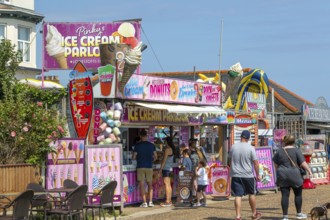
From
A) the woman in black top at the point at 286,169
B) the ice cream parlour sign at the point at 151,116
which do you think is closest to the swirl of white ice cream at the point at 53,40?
the ice cream parlour sign at the point at 151,116

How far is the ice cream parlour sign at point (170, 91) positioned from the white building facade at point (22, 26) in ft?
71.3

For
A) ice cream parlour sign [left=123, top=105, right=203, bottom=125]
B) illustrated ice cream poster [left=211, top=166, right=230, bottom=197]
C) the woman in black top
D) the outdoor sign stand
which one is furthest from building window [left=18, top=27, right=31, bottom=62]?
the woman in black top

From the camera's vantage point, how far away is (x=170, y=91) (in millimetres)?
18953

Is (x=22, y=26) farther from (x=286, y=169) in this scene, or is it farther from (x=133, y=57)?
(x=286, y=169)

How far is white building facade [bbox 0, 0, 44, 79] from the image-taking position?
42094mm

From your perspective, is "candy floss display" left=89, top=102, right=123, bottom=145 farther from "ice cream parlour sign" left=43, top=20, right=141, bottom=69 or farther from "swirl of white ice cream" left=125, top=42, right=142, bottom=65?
"ice cream parlour sign" left=43, top=20, right=141, bottom=69

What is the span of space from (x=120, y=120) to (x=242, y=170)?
4111 millimetres

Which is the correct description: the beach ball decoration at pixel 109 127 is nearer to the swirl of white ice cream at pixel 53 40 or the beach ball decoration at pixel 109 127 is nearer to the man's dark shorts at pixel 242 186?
the man's dark shorts at pixel 242 186

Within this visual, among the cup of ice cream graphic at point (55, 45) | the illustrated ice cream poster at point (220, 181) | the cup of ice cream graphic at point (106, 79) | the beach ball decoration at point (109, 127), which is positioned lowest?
the illustrated ice cream poster at point (220, 181)

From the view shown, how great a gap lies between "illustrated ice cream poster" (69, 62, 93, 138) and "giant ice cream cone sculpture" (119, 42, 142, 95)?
1079 mm

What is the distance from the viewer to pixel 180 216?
49.7 ft

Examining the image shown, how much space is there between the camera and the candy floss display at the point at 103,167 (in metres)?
15.2

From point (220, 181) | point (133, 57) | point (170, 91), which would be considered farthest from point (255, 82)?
point (133, 57)

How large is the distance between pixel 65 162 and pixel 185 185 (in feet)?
12.3
